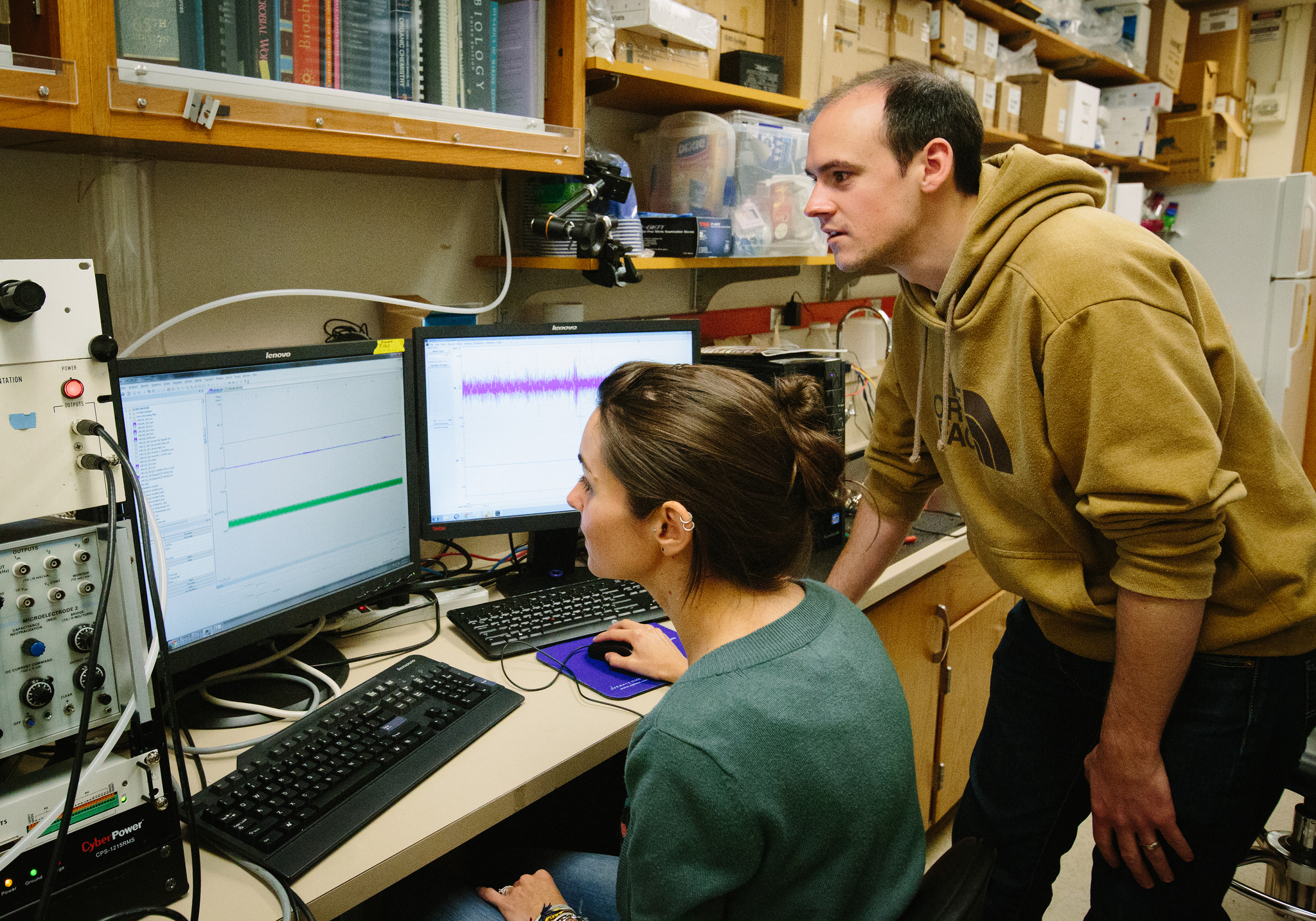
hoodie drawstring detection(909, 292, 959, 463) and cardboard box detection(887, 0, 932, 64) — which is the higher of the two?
cardboard box detection(887, 0, 932, 64)

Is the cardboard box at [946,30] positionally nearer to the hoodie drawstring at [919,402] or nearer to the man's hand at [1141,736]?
the hoodie drawstring at [919,402]

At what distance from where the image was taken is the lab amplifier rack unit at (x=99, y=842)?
0.78 metres

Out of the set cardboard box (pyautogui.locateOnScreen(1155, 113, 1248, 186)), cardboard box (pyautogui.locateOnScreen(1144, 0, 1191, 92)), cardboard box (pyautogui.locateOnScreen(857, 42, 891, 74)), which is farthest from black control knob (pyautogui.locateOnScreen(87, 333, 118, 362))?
cardboard box (pyautogui.locateOnScreen(1155, 113, 1248, 186))

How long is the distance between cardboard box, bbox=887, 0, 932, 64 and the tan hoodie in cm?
133

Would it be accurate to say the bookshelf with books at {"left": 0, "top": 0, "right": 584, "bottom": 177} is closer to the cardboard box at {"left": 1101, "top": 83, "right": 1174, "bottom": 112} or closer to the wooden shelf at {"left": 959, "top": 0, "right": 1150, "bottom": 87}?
the wooden shelf at {"left": 959, "top": 0, "right": 1150, "bottom": 87}

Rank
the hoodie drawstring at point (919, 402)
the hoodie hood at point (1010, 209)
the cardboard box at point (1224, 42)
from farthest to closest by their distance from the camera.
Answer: the cardboard box at point (1224, 42)
the hoodie drawstring at point (919, 402)
the hoodie hood at point (1010, 209)

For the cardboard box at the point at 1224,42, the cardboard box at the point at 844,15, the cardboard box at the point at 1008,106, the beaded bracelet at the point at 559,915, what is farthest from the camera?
the cardboard box at the point at 1224,42

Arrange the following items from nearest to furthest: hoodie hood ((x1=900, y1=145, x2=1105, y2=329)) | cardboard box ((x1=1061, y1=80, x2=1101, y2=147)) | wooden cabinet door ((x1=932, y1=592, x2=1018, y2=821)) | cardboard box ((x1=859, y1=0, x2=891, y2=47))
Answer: hoodie hood ((x1=900, y1=145, x2=1105, y2=329)), wooden cabinet door ((x1=932, y1=592, x2=1018, y2=821)), cardboard box ((x1=859, y1=0, x2=891, y2=47)), cardboard box ((x1=1061, y1=80, x2=1101, y2=147))

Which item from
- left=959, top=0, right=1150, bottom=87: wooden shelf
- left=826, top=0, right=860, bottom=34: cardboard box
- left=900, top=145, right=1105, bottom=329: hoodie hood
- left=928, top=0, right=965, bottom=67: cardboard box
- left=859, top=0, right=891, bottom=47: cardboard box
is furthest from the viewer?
left=959, top=0, right=1150, bottom=87: wooden shelf

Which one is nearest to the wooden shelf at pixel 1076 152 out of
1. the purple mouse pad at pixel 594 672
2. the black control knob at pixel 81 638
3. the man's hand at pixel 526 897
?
the purple mouse pad at pixel 594 672

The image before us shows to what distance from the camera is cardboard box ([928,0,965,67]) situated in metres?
2.68

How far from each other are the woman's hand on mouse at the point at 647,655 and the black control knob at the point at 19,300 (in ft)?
2.78

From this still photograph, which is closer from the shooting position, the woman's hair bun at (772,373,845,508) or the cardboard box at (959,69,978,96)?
the woman's hair bun at (772,373,845,508)

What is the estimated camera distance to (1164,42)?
381 centimetres
